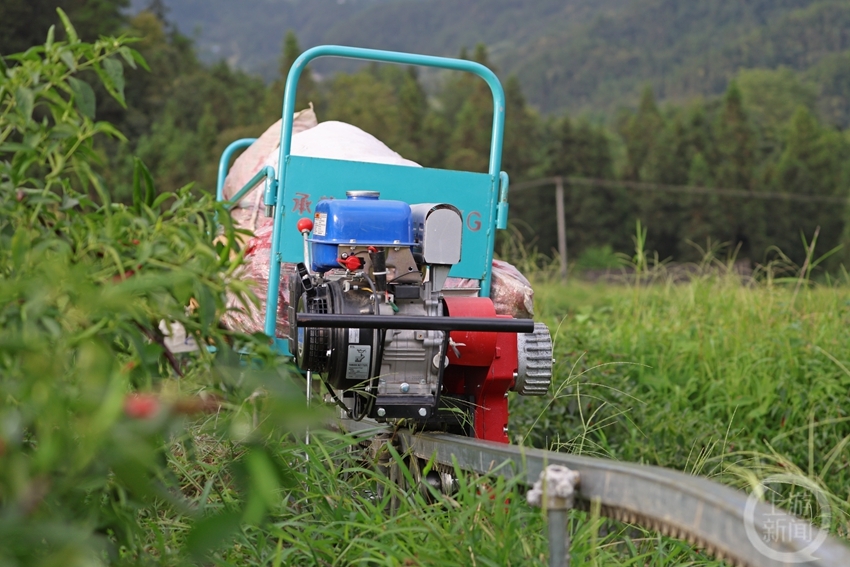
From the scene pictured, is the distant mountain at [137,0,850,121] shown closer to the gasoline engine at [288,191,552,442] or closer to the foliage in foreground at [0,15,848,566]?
the gasoline engine at [288,191,552,442]

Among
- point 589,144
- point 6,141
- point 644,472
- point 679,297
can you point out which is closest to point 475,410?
point 644,472

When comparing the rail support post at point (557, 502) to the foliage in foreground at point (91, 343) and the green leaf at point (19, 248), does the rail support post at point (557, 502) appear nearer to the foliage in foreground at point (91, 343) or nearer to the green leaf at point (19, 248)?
the foliage in foreground at point (91, 343)

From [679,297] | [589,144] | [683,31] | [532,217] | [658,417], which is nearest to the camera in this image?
[658,417]

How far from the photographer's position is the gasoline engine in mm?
2721

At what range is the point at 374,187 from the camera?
136 inches

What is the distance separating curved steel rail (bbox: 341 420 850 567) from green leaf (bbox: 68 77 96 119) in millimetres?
1128

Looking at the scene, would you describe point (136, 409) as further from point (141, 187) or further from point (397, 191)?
point (397, 191)

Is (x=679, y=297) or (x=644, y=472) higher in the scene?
(x=644, y=472)

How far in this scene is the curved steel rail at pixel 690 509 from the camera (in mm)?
1512

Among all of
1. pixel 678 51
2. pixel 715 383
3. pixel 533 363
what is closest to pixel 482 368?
pixel 533 363

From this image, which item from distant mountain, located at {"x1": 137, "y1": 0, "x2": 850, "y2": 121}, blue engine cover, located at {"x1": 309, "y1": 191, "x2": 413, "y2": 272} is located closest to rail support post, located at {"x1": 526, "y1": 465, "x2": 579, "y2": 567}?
blue engine cover, located at {"x1": 309, "y1": 191, "x2": 413, "y2": 272}

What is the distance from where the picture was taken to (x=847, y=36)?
117000 mm

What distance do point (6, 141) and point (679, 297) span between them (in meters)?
5.25

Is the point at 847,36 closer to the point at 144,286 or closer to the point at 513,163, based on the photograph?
the point at 513,163
